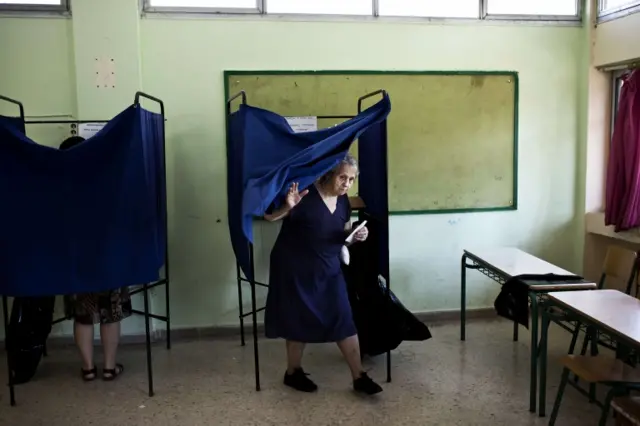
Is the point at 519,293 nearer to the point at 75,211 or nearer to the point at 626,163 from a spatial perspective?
the point at 626,163

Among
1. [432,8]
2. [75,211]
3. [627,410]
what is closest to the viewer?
[627,410]

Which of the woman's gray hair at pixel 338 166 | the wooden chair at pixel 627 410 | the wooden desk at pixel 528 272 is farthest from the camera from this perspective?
the woman's gray hair at pixel 338 166

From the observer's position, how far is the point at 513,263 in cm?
354

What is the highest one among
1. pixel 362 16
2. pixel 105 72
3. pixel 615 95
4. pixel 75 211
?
pixel 362 16

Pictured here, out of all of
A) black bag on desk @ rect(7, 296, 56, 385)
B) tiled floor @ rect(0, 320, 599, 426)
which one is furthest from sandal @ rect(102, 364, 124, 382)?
black bag on desk @ rect(7, 296, 56, 385)

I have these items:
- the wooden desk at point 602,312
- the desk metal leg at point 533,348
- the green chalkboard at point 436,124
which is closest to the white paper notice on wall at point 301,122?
the green chalkboard at point 436,124

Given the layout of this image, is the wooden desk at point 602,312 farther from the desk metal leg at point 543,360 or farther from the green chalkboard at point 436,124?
the green chalkboard at point 436,124

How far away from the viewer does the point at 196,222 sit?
4.18 metres

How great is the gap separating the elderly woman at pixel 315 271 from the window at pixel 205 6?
64.2 inches

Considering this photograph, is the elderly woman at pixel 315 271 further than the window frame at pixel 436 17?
No

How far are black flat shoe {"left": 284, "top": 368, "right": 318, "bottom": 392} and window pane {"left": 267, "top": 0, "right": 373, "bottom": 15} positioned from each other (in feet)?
8.05

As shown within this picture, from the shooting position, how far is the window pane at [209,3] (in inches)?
158

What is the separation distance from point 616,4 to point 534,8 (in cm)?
56

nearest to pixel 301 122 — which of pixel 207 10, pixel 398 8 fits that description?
pixel 207 10
